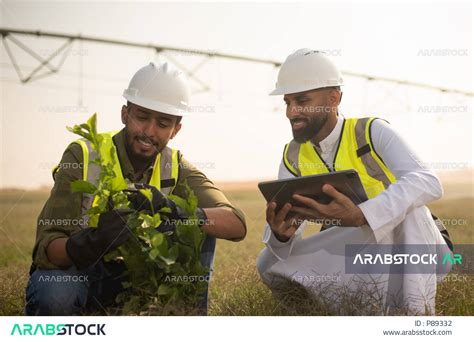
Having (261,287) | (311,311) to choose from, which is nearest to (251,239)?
(261,287)

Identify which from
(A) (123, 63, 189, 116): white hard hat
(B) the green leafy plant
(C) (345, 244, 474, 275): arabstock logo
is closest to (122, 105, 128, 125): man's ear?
(A) (123, 63, 189, 116): white hard hat

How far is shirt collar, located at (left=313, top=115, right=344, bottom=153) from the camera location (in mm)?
5430

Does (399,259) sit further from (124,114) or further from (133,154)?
(124,114)

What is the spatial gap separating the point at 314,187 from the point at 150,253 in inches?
50.4

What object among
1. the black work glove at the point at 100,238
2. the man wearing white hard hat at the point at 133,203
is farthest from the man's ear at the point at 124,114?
the black work glove at the point at 100,238

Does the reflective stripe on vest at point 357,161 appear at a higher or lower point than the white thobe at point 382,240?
higher

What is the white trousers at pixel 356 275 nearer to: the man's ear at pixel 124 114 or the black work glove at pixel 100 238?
the black work glove at pixel 100 238

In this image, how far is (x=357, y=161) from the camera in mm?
5273

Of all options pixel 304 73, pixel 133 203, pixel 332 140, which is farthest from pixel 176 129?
pixel 332 140

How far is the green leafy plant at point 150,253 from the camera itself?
442cm

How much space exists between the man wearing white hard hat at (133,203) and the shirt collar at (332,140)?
106 centimetres

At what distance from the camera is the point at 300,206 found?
15.7ft
